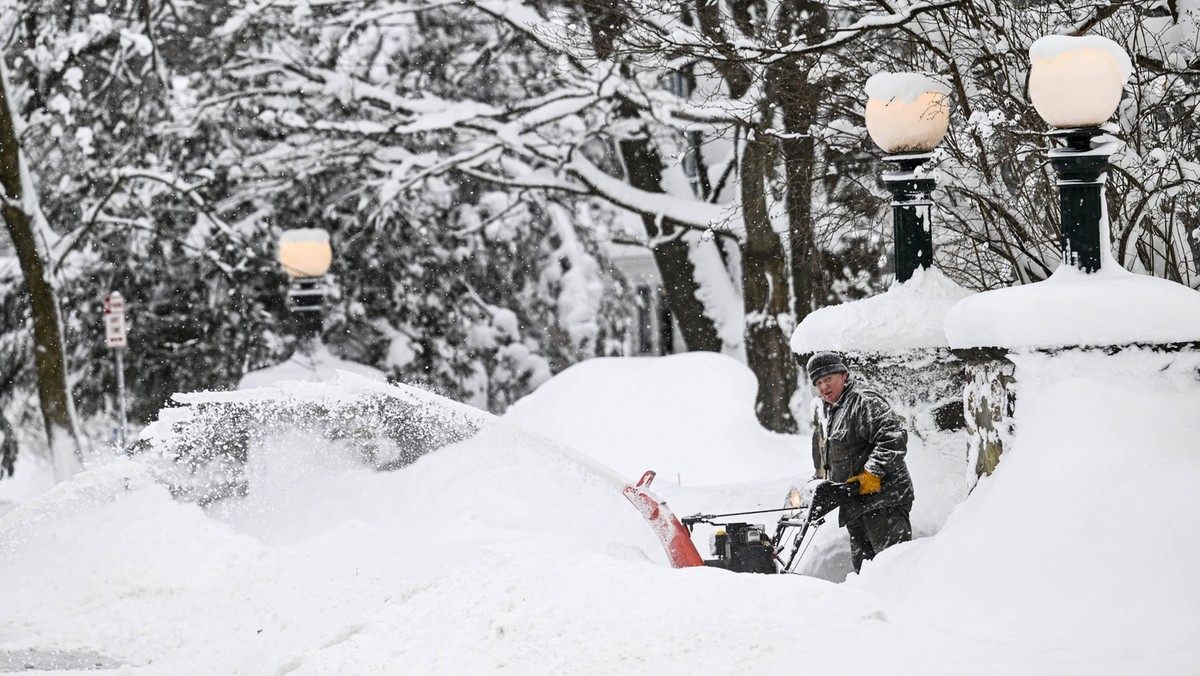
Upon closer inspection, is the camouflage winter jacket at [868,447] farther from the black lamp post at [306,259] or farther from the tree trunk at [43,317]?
the tree trunk at [43,317]

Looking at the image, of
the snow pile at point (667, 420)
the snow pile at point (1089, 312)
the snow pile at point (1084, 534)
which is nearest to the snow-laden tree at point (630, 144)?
the snow pile at point (667, 420)

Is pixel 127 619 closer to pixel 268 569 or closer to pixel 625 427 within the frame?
pixel 268 569

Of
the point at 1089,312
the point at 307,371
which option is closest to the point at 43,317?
the point at 307,371

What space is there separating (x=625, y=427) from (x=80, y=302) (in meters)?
14.0

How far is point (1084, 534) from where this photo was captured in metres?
4.55

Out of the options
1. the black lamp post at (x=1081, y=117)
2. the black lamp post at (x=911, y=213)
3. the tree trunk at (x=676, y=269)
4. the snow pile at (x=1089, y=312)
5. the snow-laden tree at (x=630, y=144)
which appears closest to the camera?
the snow pile at (x=1089, y=312)

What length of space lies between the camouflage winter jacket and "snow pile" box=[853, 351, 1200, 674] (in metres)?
0.89

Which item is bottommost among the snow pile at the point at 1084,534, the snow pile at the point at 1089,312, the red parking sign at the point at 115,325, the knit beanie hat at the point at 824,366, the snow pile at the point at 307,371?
the snow pile at the point at 307,371

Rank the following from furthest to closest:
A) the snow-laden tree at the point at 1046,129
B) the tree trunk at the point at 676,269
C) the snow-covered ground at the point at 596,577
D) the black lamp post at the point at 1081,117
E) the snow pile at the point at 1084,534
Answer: the tree trunk at the point at 676,269 < the snow-laden tree at the point at 1046,129 < the black lamp post at the point at 1081,117 < the snow-covered ground at the point at 596,577 < the snow pile at the point at 1084,534

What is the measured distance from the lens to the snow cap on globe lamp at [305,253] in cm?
1850

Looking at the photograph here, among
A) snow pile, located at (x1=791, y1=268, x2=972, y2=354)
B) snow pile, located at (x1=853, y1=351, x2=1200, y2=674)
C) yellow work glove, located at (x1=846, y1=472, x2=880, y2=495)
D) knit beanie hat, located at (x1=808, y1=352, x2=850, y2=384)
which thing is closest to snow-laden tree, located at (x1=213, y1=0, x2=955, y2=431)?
snow pile, located at (x1=791, y1=268, x2=972, y2=354)

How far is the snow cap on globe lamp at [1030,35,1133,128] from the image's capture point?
5.75 meters

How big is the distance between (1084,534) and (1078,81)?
218 centimetres

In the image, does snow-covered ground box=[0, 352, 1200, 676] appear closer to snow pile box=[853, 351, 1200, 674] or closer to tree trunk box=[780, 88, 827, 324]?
snow pile box=[853, 351, 1200, 674]
